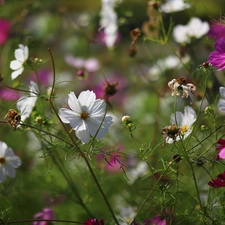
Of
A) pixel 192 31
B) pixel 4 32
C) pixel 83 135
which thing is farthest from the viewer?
pixel 4 32

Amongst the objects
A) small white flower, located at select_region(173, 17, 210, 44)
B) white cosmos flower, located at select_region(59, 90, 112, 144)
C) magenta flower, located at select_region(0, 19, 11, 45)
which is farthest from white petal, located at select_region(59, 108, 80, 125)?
magenta flower, located at select_region(0, 19, 11, 45)

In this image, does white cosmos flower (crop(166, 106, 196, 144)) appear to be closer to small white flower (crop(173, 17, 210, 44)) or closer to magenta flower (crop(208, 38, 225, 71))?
magenta flower (crop(208, 38, 225, 71))

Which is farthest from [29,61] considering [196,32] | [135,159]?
[135,159]

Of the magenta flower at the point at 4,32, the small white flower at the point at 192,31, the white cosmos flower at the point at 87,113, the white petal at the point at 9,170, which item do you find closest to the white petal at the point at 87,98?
the white cosmos flower at the point at 87,113

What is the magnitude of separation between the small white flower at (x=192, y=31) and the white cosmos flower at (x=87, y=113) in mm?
440

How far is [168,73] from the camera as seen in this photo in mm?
1268

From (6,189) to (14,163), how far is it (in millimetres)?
220

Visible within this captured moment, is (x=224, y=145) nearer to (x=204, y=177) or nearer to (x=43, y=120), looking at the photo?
(x=43, y=120)

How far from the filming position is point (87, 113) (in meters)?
0.70

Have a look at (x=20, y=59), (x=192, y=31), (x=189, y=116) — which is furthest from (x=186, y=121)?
(x=192, y=31)

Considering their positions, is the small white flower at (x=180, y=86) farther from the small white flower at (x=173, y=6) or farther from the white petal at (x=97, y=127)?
the small white flower at (x=173, y=6)

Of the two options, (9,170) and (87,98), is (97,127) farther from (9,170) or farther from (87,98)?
(9,170)

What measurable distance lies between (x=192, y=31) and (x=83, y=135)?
517 millimetres

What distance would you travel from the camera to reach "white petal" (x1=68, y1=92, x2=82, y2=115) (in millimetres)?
690
